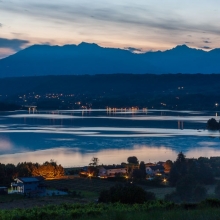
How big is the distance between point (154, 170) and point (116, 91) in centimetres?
7082

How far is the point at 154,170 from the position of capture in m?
15.1

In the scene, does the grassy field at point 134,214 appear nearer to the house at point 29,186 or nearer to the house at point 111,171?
the house at point 29,186

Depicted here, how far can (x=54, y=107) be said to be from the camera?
216 ft

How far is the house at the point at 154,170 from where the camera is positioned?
14638 millimetres

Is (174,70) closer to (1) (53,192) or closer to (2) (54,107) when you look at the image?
(2) (54,107)

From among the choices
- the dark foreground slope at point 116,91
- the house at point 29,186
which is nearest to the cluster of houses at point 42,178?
the house at point 29,186

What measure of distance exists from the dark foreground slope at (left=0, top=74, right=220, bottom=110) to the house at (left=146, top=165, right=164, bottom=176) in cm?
4660

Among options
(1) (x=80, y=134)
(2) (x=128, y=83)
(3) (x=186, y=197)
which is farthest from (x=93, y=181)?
(2) (x=128, y=83)

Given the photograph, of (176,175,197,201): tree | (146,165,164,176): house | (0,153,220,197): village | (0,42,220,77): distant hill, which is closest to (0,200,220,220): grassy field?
(176,175,197,201): tree

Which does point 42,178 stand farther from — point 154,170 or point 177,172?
point 154,170

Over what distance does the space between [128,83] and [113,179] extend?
77.4 m

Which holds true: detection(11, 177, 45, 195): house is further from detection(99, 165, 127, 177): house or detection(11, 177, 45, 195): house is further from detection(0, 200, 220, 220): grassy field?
detection(0, 200, 220, 220): grassy field

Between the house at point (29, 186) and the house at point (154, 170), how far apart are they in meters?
4.12

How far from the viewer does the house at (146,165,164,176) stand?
1464cm
